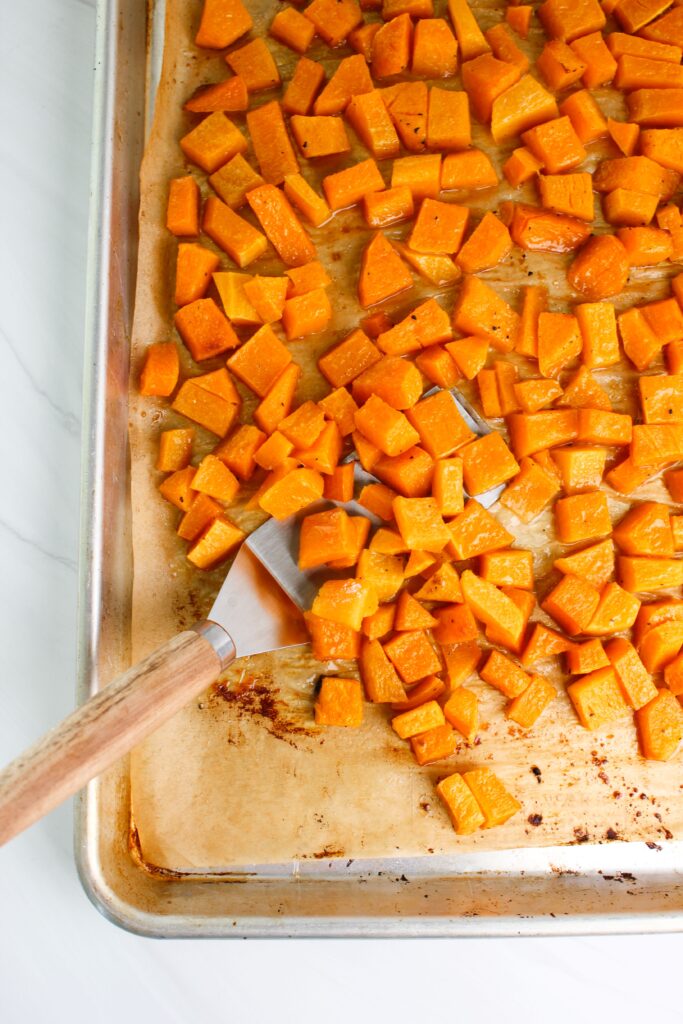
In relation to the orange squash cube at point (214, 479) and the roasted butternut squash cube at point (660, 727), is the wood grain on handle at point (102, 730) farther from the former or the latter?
the roasted butternut squash cube at point (660, 727)

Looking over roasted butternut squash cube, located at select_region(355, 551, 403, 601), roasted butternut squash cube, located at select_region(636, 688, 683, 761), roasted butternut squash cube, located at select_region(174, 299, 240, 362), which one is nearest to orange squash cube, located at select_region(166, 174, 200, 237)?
roasted butternut squash cube, located at select_region(174, 299, 240, 362)

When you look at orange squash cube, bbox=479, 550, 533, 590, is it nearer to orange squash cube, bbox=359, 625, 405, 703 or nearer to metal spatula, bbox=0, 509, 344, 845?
orange squash cube, bbox=359, 625, 405, 703

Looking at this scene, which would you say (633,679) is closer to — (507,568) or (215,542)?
(507,568)

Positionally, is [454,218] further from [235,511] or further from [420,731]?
[420,731]

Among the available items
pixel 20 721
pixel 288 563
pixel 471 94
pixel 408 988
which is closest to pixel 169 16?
pixel 471 94

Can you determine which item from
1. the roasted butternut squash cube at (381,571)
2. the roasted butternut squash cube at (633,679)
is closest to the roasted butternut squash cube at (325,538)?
the roasted butternut squash cube at (381,571)

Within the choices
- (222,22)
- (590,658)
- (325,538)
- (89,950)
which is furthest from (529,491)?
(89,950)
